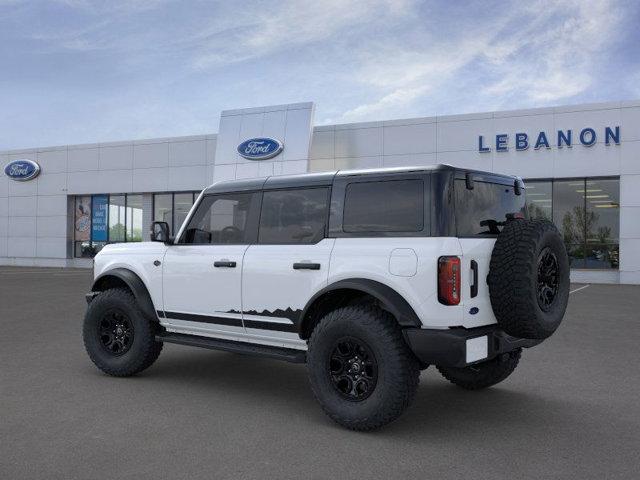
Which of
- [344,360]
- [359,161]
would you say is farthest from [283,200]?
[359,161]

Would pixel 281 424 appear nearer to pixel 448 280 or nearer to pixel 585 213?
pixel 448 280

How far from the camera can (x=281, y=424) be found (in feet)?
15.4

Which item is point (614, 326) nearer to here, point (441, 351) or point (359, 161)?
point (441, 351)

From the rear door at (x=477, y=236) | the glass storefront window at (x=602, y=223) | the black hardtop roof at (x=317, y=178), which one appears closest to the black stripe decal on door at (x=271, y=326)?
the black hardtop roof at (x=317, y=178)

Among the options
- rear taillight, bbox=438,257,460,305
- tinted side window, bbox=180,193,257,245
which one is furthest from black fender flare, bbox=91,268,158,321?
rear taillight, bbox=438,257,460,305

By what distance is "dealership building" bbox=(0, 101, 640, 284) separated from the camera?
21.3 metres

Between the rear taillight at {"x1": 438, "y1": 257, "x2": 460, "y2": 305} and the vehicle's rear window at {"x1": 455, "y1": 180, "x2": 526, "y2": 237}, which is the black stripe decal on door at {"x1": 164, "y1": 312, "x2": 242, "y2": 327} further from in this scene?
the vehicle's rear window at {"x1": 455, "y1": 180, "x2": 526, "y2": 237}

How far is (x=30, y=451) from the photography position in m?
3.99

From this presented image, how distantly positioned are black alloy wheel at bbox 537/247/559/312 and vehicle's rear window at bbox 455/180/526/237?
416mm

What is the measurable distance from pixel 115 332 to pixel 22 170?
28619 millimetres

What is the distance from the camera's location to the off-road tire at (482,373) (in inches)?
217

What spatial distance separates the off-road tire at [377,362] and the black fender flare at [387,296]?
148 mm

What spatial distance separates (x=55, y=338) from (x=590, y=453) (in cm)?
707

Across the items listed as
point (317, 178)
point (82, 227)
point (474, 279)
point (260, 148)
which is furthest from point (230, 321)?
point (82, 227)
